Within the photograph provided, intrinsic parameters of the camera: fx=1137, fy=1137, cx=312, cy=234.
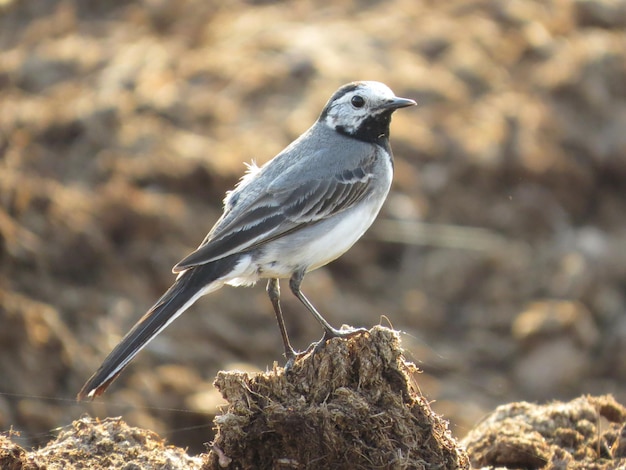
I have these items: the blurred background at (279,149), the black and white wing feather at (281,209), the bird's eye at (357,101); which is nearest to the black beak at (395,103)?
the bird's eye at (357,101)

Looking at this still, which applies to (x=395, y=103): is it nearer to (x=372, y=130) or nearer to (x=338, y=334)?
(x=372, y=130)

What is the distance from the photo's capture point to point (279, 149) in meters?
15.5

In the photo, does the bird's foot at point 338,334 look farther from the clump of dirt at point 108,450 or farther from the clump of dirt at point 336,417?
the clump of dirt at point 108,450

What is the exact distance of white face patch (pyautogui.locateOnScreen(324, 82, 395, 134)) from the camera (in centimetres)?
912

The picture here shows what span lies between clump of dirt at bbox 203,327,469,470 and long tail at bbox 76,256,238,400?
71 centimetres

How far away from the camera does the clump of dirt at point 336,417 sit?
6.84m

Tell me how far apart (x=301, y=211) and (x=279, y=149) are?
716 cm

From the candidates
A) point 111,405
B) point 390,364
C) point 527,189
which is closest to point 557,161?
point 527,189

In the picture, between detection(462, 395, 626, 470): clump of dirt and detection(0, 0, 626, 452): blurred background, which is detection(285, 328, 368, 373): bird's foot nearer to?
detection(462, 395, 626, 470): clump of dirt

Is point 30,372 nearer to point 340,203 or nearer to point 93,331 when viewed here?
point 93,331

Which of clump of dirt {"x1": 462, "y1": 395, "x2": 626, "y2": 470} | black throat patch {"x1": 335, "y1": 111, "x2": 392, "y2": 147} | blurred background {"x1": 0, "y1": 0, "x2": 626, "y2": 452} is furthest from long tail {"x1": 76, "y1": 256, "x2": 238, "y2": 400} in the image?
blurred background {"x1": 0, "y1": 0, "x2": 626, "y2": 452}

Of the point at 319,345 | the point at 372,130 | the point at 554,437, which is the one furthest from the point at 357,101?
the point at 554,437

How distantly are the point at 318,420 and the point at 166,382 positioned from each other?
5.89 m

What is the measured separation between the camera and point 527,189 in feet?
54.2
